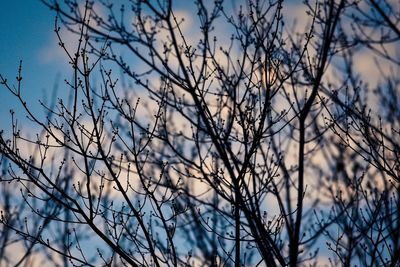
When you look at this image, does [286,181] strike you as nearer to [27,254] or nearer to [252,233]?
[252,233]

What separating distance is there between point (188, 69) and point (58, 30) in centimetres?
105

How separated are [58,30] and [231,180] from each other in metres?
1.63

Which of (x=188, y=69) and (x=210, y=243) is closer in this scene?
(x=188, y=69)

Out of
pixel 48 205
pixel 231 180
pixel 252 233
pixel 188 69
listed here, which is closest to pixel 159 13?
pixel 188 69

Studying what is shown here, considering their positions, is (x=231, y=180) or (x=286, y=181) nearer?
(x=231, y=180)

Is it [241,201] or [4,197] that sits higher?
[4,197]

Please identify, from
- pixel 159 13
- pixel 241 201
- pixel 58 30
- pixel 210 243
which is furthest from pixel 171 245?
pixel 210 243

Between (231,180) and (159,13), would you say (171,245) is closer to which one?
(231,180)

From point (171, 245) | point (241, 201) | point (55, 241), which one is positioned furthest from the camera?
point (55, 241)

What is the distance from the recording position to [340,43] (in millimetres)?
5746

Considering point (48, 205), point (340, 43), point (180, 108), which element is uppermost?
point (340, 43)

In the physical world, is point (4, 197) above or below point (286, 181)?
above

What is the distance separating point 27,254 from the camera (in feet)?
20.9

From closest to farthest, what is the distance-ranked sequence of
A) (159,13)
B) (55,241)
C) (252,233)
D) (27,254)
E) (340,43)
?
1. (252,233)
2. (159,13)
3. (340,43)
4. (27,254)
5. (55,241)
